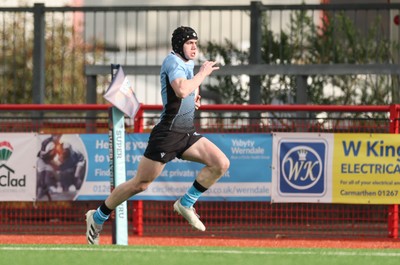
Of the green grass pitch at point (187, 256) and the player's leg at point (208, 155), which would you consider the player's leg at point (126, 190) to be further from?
the green grass pitch at point (187, 256)

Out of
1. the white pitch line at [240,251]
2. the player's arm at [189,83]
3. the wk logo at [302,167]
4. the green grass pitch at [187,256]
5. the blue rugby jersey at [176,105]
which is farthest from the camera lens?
the wk logo at [302,167]

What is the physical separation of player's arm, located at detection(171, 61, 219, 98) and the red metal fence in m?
4.14

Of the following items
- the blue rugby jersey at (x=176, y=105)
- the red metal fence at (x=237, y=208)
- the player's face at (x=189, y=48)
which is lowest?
the red metal fence at (x=237, y=208)

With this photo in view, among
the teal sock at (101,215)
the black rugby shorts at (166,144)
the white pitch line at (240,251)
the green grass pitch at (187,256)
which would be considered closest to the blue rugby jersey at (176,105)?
the black rugby shorts at (166,144)

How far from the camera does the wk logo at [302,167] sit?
15.9 metres

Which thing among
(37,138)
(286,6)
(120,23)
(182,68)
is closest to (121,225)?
(182,68)

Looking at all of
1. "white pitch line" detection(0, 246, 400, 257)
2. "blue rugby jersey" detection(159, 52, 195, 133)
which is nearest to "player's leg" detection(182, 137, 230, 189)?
"blue rugby jersey" detection(159, 52, 195, 133)

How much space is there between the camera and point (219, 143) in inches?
627

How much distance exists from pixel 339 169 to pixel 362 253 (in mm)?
5457

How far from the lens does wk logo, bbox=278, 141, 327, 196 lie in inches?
626

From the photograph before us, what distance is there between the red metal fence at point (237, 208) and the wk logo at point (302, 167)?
322 millimetres

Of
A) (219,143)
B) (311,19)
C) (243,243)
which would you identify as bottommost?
(243,243)

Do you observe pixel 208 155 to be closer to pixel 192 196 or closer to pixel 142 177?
pixel 192 196

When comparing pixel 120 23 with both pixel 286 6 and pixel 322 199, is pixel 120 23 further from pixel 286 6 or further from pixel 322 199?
pixel 322 199
